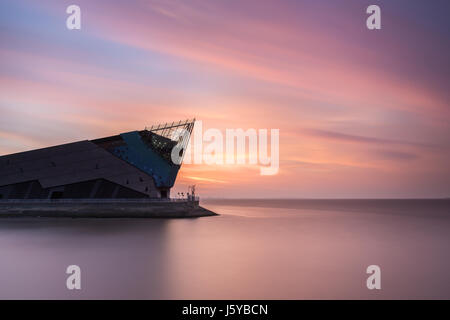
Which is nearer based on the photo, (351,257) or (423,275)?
(423,275)

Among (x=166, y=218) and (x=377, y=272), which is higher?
(x=166, y=218)

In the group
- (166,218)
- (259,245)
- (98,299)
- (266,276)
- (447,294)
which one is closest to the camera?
(98,299)

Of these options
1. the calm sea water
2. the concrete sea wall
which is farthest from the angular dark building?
the calm sea water

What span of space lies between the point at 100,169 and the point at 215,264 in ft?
143

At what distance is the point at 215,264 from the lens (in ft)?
93.1

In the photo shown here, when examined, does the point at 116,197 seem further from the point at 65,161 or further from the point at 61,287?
the point at 61,287

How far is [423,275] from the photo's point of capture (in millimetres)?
25250

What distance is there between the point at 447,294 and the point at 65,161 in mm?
61777

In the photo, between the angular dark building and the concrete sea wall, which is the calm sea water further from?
the angular dark building

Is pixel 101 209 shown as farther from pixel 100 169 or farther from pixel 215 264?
pixel 215 264

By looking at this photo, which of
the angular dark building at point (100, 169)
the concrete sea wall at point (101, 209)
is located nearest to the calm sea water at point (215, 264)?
the concrete sea wall at point (101, 209)

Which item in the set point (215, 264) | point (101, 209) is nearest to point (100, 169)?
point (101, 209)
